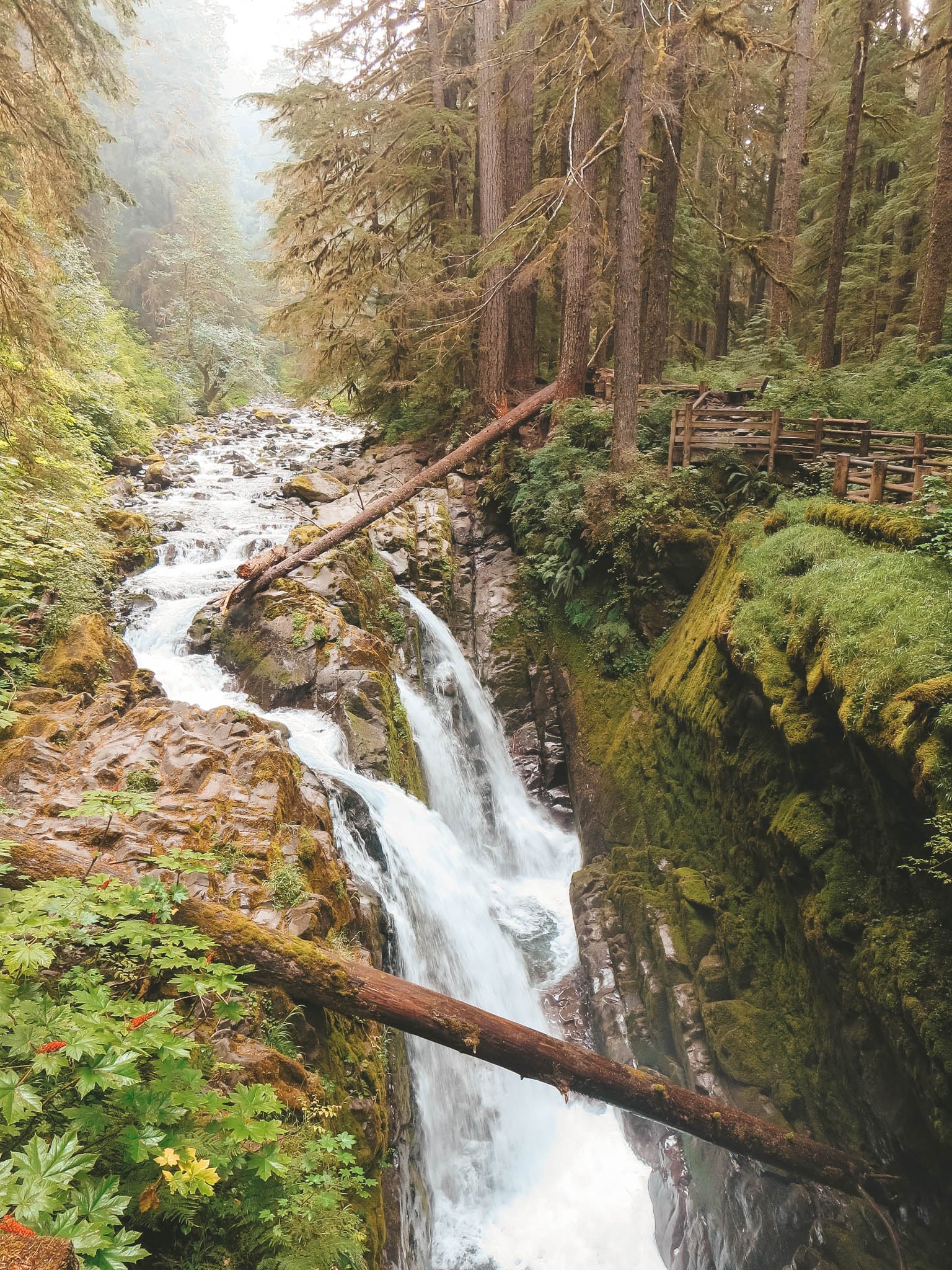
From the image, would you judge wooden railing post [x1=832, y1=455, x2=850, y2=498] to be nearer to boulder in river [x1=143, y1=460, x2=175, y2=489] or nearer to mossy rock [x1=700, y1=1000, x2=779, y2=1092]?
mossy rock [x1=700, y1=1000, x2=779, y2=1092]

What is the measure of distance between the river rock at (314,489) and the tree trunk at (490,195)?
3942 millimetres

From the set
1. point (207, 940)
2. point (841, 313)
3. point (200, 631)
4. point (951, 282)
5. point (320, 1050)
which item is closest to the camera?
point (207, 940)

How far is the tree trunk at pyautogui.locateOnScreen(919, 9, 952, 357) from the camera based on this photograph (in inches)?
442

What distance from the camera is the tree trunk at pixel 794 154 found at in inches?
576

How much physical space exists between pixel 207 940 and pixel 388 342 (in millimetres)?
14628

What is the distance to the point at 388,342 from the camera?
50.3 ft

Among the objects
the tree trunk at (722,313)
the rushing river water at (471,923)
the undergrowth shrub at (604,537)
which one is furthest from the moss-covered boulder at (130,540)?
the tree trunk at (722,313)

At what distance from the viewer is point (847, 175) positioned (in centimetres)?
1391

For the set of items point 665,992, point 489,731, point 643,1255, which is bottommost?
point 643,1255

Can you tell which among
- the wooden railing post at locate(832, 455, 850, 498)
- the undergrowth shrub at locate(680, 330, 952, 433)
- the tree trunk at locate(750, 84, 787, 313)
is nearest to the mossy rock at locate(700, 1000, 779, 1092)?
the wooden railing post at locate(832, 455, 850, 498)

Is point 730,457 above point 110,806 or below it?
above

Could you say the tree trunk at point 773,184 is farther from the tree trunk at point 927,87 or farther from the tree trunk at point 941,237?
the tree trunk at point 941,237

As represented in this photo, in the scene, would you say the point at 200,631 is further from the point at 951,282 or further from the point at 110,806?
the point at 951,282

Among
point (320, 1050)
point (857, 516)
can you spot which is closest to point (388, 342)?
point (857, 516)
